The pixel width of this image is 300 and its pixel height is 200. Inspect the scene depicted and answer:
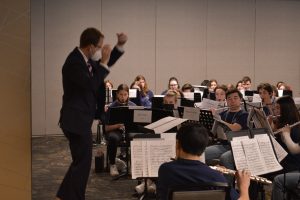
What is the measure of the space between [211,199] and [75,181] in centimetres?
168

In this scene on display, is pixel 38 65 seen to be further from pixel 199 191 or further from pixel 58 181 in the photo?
pixel 199 191

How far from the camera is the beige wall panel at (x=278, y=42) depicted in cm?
1199

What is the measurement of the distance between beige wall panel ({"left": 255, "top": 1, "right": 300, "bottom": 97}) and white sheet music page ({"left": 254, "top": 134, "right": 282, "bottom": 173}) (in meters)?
8.51

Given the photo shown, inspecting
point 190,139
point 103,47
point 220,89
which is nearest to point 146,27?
point 220,89

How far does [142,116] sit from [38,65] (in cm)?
505

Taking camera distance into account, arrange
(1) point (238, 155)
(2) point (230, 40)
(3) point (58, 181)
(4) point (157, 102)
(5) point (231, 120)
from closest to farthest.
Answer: (1) point (238, 155)
(5) point (231, 120)
(3) point (58, 181)
(4) point (157, 102)
(2) point (230, 40)

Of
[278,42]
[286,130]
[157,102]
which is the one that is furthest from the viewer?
[278,42]

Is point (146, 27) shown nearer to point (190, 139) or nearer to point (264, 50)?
point (264, 50)

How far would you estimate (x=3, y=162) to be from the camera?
3715mm

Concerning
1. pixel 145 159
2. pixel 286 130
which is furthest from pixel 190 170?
pixel 286 130

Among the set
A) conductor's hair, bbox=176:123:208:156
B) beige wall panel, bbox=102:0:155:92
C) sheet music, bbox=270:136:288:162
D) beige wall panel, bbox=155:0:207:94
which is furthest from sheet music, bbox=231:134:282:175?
beige wall panel, bbox=155:0:207:94

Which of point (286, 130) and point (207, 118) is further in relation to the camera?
point (207, 118)

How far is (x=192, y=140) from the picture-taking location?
2.56m

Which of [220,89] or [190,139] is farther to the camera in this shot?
[220,89]
